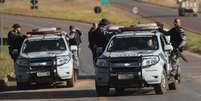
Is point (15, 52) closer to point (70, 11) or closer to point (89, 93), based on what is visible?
point (89, 93)

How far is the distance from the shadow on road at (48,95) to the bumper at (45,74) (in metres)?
0.62

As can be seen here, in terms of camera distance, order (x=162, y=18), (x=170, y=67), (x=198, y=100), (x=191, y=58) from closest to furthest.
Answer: (x=198, y=100)
(x=170, y=67)
(x=191, y=58)
(x=162, y=18)

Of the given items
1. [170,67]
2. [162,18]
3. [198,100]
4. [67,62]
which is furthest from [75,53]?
[162,18]

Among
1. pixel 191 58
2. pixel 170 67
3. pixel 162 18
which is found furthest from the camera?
pixel 162 18

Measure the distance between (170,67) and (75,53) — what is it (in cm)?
495

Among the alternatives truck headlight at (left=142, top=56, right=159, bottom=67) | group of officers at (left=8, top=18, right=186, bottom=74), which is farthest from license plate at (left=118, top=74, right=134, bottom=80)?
group of officers at (left=8, top=18, right=186, bottom=74)

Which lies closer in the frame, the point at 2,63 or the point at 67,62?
the point at 67,62

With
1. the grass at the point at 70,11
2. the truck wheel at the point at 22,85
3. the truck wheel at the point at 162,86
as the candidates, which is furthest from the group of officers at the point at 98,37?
the grass at the point at 70,11

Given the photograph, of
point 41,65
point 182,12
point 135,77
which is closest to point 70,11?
point 182,12

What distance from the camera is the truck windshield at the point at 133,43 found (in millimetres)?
23109

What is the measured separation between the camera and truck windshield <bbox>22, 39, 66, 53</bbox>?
26.6m

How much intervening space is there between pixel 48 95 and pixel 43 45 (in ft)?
12.4

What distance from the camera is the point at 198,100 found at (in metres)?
20.2

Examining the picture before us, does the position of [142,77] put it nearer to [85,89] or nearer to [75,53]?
[85,89]
